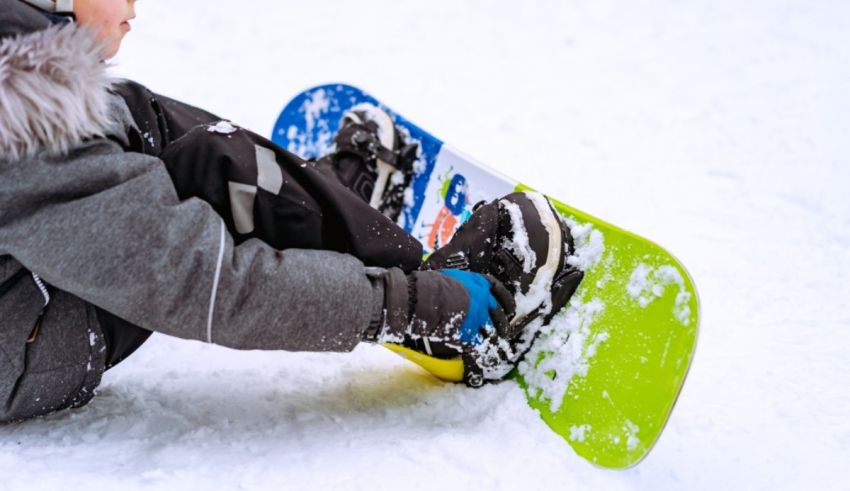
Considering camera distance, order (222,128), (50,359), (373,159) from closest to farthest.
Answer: (50,359) < (222,128) < (373,159)

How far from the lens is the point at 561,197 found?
2.52 metres

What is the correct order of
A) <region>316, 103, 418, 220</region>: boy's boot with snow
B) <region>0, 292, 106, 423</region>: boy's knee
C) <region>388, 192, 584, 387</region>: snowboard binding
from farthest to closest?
1. <region>316, 103, 418, 220</region>: boy's boot with snow
2. <region>388, 192, 584, 387</region>: snowboard binding
3. <region>0, 292, 106, 423</region>: boy's knee

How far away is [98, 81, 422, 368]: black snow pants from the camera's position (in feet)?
3.88

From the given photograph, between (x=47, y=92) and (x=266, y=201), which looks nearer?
(x=47, y=92)

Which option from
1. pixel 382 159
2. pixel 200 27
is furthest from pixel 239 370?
pixel 200 27

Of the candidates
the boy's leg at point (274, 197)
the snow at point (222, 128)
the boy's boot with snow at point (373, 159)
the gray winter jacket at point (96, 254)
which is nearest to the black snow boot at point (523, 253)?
the boy's leg at point (274, 197)

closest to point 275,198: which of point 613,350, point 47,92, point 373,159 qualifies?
point 47,92

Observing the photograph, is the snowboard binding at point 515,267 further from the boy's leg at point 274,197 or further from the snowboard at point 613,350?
the boy's leg at point 274,197

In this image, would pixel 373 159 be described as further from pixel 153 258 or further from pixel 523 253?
pixel 153 258

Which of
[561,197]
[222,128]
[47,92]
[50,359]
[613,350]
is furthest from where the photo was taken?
[561,197]

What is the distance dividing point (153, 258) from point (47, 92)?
272 millimetres

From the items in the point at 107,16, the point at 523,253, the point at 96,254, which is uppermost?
the point at 107,16

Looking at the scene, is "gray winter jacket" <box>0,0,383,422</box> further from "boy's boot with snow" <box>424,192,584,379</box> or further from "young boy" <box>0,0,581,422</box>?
"boy's boot with snow" <box>424,192,584,379</box>

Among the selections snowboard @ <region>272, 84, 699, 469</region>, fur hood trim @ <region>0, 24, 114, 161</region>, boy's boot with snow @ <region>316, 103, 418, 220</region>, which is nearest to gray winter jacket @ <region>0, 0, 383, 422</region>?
fur hood trim @ <region>0, 24, 114, 161</region>
